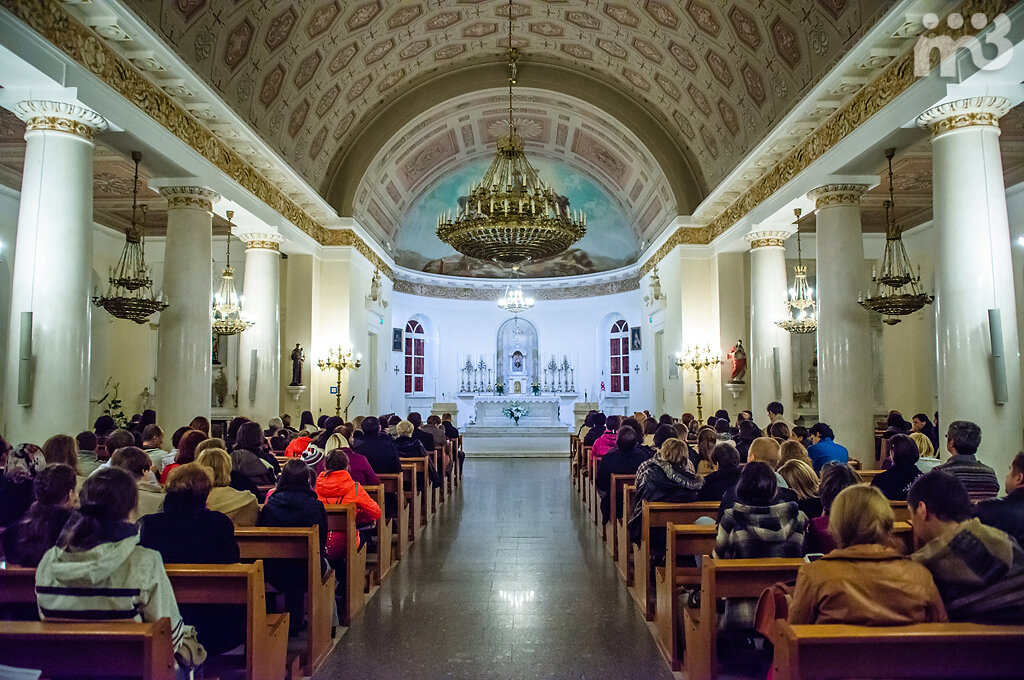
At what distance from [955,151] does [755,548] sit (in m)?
5.09

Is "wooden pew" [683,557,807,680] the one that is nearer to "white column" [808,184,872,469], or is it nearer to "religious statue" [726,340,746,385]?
"white column" [808,184,872,469]

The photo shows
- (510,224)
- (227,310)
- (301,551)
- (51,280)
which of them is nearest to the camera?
(301,551)

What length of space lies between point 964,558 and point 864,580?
14.8 inches

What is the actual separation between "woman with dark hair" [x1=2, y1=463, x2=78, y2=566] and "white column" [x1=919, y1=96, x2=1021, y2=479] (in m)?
6.96

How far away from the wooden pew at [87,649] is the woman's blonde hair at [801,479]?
134 inches

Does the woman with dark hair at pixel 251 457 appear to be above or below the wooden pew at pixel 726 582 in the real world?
above

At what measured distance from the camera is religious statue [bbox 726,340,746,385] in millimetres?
13258

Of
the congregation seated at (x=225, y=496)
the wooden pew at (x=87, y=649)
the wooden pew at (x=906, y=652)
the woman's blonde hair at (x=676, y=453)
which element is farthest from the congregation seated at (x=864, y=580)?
the congregation seated at (x=225, y=496)

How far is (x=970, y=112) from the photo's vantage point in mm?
6367

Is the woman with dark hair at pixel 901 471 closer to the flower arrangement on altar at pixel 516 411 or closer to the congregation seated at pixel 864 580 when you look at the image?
the congregation seated at pixel 864 580

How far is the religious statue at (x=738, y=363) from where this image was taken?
1326 centimetres

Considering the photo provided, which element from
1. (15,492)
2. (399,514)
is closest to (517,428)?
(399,514)

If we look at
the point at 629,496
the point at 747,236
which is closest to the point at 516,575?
Answer: the point at 629,496

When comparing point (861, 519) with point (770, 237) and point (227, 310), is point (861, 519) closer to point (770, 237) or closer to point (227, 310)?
point (770, 237)
